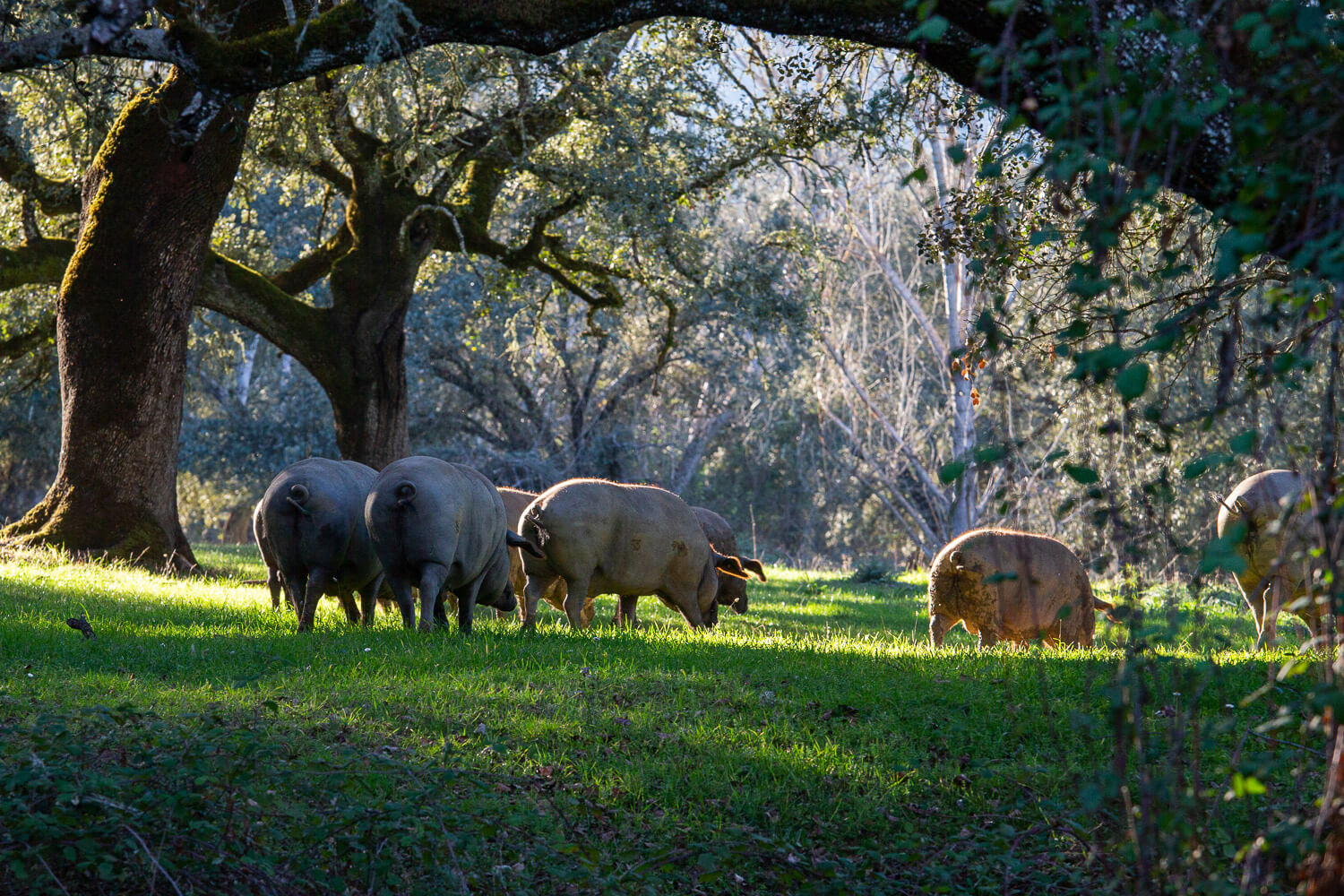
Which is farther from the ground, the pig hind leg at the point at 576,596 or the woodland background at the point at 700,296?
the woodland background at the point at 700,296

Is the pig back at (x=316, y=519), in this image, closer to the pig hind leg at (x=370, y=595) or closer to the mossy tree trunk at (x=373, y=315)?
the pig hind leg at (x=370, y=595)

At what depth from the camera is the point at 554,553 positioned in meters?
10.8

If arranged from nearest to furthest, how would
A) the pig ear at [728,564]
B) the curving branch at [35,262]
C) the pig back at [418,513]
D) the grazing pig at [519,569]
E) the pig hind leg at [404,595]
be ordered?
the pig back at [418,513] → the pig hind leg at [404,595] → the pig ear at [728,564] → the grazing pig at [519,569] → the curving branch at [35,262]

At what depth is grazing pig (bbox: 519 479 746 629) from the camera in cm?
1075

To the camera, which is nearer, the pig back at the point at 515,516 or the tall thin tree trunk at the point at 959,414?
the pig back at the point at 515,516

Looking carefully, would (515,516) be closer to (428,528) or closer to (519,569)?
(519,569)

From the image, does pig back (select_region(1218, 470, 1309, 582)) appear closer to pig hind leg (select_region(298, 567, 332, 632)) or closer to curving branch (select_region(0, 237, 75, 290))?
pig hind leg (select_region(298, 567, 332, 632))

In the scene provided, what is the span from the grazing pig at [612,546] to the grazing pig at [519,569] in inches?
40.0

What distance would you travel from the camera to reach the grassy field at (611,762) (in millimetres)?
4375

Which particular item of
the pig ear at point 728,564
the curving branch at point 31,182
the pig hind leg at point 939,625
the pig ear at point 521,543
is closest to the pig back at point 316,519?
the pig ear at point 521,543

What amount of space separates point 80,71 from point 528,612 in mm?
9231

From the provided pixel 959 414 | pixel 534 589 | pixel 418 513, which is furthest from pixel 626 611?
pixel 959 414

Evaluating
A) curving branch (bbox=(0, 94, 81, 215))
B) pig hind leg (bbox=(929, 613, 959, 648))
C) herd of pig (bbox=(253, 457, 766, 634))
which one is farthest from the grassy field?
curving branch (bbox=(0, 94, 81, 215))

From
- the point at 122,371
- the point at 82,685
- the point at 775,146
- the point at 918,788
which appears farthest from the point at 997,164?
the point at 775,146
